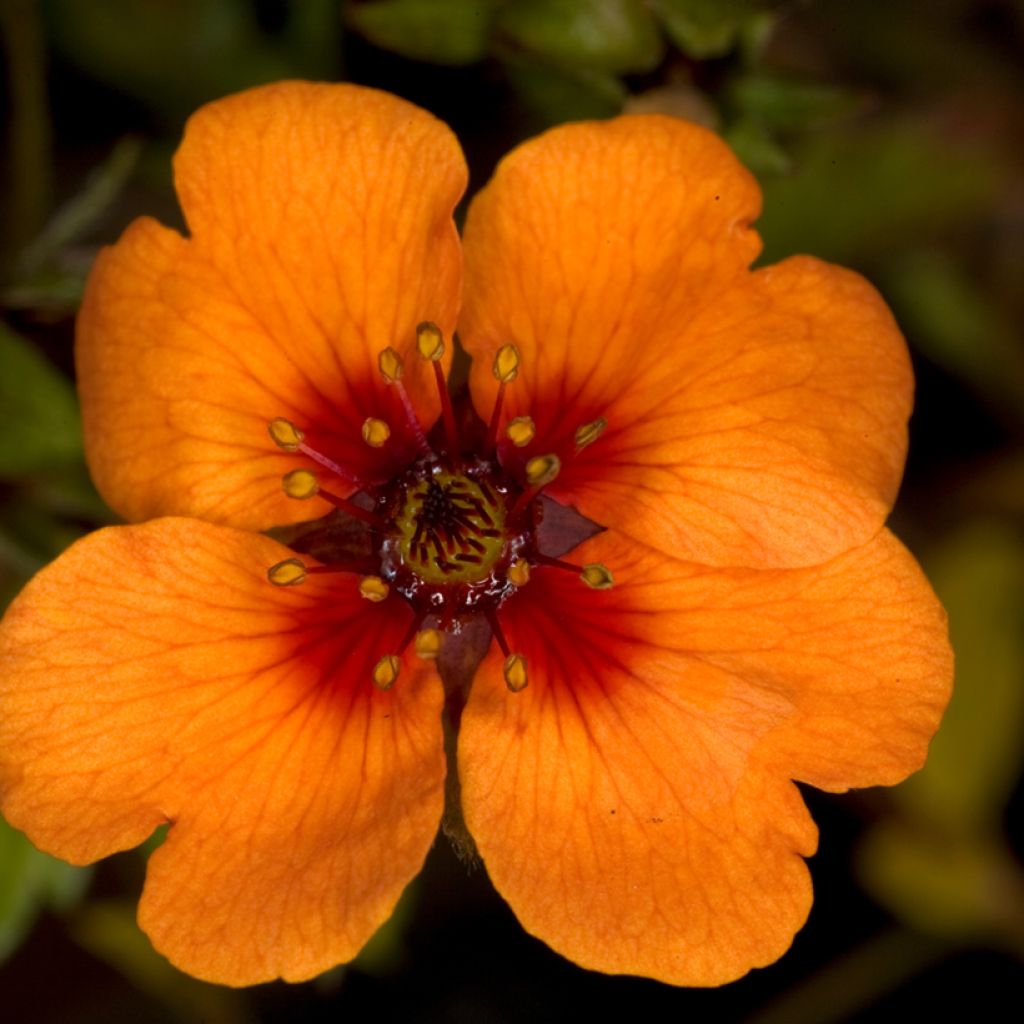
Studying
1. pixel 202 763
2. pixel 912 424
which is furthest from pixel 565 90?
pixel 912 424

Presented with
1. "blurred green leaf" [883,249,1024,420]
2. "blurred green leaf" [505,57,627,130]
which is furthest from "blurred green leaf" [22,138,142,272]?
"blurred green leaf" [883,249,1024,420]

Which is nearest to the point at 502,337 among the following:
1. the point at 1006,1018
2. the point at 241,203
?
the point at 241,203

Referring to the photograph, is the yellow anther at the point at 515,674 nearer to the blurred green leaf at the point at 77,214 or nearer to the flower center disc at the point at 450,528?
the flower center disc at the point at 450,528

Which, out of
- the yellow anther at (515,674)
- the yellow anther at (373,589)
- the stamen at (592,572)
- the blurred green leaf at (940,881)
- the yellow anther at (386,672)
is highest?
the stamen at (592,572)

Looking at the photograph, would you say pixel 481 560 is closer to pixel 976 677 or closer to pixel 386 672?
pixel 386 672

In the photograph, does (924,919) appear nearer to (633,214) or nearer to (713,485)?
(713,485)

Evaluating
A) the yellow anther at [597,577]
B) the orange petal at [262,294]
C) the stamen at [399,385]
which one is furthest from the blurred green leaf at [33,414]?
the yellow anther at [597,577]
